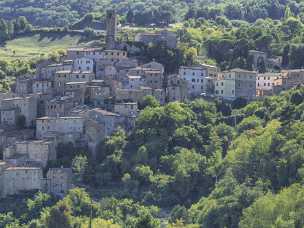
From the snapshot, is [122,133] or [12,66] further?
[12,66]

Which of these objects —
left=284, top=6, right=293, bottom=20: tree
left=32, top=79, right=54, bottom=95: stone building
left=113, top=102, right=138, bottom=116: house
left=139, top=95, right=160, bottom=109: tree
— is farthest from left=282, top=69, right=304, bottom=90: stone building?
left=284, top=6, right=293, bottom=20: tree

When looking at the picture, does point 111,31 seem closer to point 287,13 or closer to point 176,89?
point 176,89

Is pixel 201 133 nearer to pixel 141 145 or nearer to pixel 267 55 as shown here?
pixel 141 145

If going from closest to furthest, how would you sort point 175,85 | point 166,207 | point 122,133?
point 166,207
point 122,133
point 175,85

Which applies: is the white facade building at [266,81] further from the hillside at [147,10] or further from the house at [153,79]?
the hillside at [147,10]

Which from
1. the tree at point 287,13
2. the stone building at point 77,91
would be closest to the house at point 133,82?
the stone building at point 77,91

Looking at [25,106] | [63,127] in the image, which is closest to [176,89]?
[63,127]

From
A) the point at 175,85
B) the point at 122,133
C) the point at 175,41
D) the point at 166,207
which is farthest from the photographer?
the point at 175,41

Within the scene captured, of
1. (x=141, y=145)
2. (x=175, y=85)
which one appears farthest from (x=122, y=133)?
(x=175, y=85)
